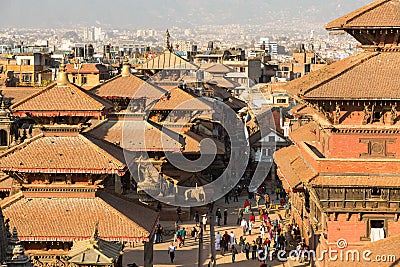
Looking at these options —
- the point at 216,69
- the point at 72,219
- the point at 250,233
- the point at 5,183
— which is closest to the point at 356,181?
the point at 72,219

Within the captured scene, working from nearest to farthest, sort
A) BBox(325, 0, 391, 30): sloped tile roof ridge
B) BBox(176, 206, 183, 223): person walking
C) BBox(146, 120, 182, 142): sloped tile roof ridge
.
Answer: BBox(325, 0, 391, 30): sloped tile roof ridge → BBox(176, 206, 183, 223): person walking → BBox(146, 120, 182, 142): sloped tile roof ridge

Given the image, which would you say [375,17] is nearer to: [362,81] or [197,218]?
[362,81]

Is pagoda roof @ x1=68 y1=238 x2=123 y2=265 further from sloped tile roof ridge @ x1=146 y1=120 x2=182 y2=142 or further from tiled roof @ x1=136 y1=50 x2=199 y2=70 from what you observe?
tiled roof @ x1=136 y1=50 x2=199 y2=70

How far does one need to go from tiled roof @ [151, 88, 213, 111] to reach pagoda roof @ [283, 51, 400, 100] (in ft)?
72.9

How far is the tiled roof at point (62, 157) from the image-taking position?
25.4 m

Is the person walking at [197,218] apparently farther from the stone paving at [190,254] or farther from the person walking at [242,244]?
A: the person walking at [242,244]

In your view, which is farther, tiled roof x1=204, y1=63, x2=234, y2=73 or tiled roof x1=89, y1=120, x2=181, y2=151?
tiled roof x1=204, y1=63, x2=234, y2=73

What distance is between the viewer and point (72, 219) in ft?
82.8

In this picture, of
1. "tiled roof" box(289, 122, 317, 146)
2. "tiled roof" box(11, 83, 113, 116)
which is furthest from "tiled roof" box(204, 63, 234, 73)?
"tiled roof" box(11, 83, 113, 116)

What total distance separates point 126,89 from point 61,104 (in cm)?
2009

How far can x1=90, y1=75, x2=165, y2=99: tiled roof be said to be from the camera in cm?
4566

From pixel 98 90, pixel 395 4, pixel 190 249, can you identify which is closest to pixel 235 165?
pixel 98 90

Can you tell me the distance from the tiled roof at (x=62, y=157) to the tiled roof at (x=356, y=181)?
20.8 ft

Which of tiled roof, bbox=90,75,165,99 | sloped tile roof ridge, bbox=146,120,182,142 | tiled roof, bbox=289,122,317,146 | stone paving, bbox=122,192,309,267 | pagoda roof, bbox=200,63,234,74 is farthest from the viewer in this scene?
pagoda roof, bbox=200,63,234,74
